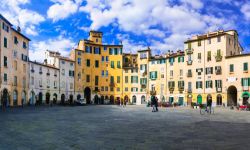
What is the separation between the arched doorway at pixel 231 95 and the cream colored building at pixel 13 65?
40.0 meters

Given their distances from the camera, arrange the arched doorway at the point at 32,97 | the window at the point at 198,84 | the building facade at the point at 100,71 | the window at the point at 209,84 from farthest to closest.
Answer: the building facade at the point at 100,71 < the window at the point at 198,84 < the window at the point at 209,84 < the arched doorway at the point at 32,97

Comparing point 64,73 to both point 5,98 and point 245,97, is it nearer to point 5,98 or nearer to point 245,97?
point 5,98

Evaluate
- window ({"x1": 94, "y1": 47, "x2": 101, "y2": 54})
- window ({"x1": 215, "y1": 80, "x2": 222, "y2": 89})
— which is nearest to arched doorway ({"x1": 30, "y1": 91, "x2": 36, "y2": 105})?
window ({"x1": 94, "y1": 47, "x2": 101, "y2": 54})

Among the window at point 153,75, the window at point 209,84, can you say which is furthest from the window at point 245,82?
the window at point 153,75

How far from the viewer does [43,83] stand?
63.9 m

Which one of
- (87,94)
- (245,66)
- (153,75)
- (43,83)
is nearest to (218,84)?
(245,66)

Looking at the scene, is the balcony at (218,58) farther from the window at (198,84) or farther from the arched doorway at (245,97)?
the arched doorway at (245,97)

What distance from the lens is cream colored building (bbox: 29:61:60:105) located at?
5994 cm

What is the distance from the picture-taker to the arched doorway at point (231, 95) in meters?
57.8

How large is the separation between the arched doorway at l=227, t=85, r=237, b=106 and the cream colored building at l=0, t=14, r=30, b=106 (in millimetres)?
40028

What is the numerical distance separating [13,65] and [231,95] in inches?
1677

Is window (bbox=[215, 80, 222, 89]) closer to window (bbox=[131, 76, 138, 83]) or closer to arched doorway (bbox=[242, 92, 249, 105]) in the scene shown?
arched doorway (bbox=[242, 92, 249, 105])

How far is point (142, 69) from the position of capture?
252ft

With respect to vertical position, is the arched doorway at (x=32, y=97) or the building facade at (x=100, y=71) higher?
the building facade at (x=100, y=71)
